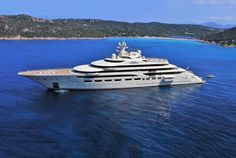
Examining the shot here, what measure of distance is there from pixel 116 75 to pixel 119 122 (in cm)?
2243

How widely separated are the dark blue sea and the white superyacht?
1721 millimetres

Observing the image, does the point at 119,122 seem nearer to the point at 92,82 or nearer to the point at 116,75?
the point at 92,82

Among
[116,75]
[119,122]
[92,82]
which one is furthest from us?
[116,75]

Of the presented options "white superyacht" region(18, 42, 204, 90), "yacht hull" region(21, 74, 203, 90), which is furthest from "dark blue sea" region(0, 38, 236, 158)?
"white superyacht" region(18, 42, 204, 90)

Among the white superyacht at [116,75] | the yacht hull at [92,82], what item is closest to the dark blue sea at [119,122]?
the yacht hull at [92,82]

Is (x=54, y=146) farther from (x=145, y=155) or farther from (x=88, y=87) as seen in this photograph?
(x=88, y=87)

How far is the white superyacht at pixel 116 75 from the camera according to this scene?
75750 mm

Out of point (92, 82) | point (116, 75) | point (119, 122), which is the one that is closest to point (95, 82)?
point (92, 82)

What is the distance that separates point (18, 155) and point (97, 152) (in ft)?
27.6

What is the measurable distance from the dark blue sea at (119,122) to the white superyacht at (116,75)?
1.72 meters

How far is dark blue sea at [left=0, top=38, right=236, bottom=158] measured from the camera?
151 feet

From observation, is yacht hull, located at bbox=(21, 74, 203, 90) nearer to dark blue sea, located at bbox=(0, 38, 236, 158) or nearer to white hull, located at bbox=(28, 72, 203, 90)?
white hull, located at bbox=(28, 72, 203, 90)

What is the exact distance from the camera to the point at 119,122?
185 feet

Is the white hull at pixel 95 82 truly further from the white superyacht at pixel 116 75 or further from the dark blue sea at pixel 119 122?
the dark blue sea at pixel 119 122
